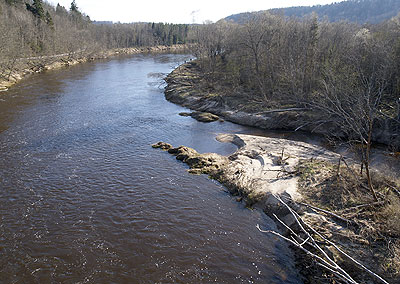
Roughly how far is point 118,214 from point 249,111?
21716 millimetres

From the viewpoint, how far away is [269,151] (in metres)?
21.7

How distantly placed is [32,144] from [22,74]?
122 feet

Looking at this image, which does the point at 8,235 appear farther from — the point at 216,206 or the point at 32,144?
the point at 32,144

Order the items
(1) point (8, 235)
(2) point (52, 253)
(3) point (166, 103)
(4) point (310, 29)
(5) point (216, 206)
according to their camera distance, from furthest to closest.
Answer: (3) point (166, 103) → (4) point (310, 29) → (5) point (216, 206) → (1) point (8, 235) → (2) point (52, 253)

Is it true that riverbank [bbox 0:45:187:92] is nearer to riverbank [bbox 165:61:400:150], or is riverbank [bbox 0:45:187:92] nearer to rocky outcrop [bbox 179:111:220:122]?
riverbank [bbox 165:61:400:150]

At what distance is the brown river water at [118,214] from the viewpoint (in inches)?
439

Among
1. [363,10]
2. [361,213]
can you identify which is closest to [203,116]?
[361,213]

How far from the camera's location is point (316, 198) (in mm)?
14773

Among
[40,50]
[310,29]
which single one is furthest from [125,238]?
[40,50]

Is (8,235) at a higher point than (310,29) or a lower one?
lower

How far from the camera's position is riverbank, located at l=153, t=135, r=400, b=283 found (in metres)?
10.8

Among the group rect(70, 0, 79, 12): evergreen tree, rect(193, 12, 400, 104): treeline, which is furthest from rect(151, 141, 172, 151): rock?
rect(70, 0, 79, 12): evergreen tree

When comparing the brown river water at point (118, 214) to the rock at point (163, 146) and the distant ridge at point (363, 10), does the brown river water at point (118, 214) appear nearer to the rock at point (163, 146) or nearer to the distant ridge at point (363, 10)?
the rock at point (163, 146)

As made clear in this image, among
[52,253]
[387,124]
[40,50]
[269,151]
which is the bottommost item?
[52,253]
